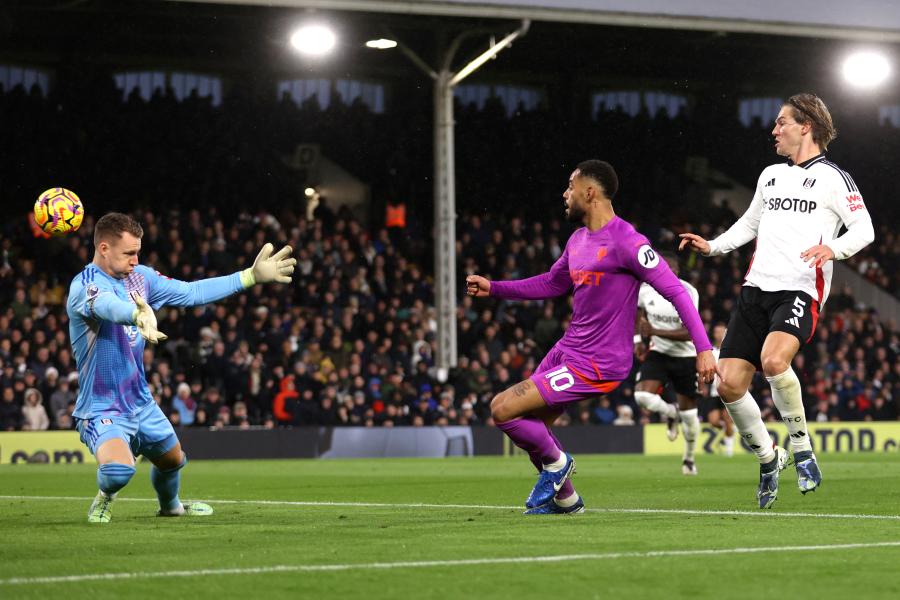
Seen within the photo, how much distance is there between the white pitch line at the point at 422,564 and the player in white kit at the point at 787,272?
2.74m

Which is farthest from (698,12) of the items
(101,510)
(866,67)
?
(101,510)

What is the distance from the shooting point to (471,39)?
89.1 feet

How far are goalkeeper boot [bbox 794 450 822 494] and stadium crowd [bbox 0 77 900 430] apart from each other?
15109 mm

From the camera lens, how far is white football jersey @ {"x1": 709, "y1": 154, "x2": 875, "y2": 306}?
959 cm

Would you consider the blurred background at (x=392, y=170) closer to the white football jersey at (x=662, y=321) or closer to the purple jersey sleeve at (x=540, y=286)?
the white football jersey at (x=662, y=321)

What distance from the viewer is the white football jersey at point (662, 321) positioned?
16703mm

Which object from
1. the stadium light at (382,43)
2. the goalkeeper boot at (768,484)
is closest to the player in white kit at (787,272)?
the goalkeeper boot at (768,484)

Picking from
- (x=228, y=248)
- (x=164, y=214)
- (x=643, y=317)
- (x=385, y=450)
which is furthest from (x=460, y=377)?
(x=643, y=317)

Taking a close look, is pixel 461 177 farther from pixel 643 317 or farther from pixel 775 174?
pixel 775 174

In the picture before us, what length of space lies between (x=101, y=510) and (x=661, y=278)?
351 cm

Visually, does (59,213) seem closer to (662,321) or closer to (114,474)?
(114,474)

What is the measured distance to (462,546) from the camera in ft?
22.7

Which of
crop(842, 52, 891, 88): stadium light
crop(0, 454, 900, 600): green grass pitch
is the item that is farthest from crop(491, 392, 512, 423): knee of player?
crop(842, 52, 891, 88): stadium light

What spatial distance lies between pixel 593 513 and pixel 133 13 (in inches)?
708
